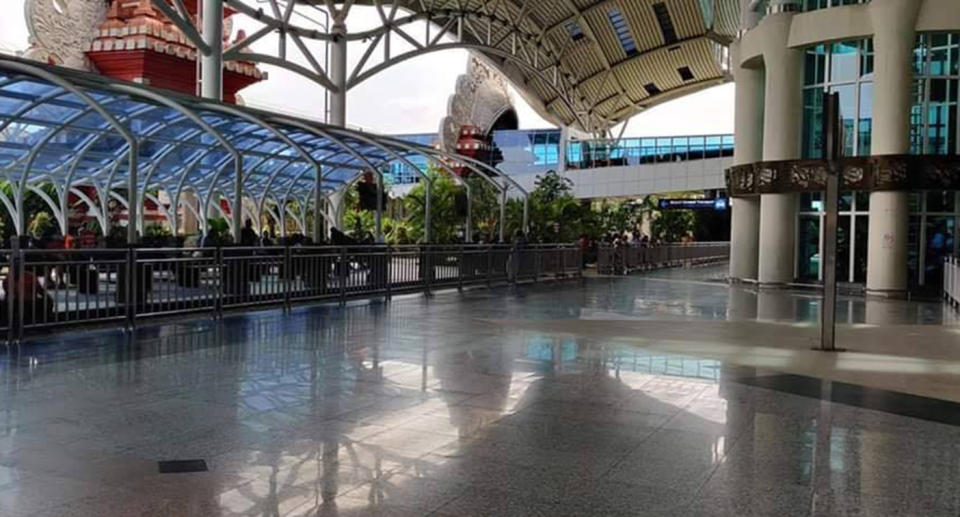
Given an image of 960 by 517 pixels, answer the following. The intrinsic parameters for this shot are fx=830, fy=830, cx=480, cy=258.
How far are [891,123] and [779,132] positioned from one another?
3.12 meters

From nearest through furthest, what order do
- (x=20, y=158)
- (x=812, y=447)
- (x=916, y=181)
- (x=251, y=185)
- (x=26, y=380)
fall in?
(x=812, y=447), (x=26, y=380), (x=916, y=181), (x=20, y=158), (x=251, y=185)

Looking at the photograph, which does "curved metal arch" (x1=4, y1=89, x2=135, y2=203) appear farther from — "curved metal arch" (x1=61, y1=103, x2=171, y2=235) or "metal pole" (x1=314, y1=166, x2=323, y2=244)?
"metal pole" (x1=314, y1=166, x2=323, y2=244)

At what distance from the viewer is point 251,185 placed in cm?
3238

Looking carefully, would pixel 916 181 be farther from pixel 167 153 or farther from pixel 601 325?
pixel 167 153

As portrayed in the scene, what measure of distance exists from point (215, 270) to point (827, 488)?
9.54m

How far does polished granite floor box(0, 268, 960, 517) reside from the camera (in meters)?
4.39

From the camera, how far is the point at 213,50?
2577cm

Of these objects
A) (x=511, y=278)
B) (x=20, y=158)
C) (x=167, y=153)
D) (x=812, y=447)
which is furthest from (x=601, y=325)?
(x=20, y=158)

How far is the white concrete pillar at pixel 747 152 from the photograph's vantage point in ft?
82.5

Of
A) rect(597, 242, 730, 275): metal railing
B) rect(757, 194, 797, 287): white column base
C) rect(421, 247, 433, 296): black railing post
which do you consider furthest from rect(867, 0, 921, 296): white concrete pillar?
rect(597, 242, 730, 275): metal railing

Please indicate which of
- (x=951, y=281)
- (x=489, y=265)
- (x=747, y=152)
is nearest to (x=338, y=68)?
(x=489, y=265)

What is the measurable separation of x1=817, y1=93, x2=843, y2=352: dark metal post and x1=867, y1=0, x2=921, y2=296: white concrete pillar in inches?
432

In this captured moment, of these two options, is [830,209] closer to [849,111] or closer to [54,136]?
[849,111]

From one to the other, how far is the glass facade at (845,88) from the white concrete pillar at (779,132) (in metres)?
0.59
